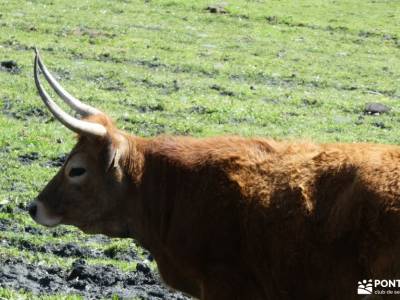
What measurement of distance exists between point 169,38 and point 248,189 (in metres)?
25.3

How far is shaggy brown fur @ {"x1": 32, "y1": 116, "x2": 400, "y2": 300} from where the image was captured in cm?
677

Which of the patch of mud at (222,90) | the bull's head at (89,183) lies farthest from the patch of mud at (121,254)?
the patch of mud at (222,90)

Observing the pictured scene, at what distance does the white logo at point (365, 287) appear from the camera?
6.61m

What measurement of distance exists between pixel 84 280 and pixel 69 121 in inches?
114

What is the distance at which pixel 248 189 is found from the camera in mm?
7391

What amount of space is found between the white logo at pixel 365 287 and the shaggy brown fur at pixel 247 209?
0.19ft

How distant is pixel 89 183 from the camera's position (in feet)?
26.5

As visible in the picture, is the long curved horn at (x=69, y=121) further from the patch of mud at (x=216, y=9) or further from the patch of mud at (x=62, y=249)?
the patch of mud at (x=216, y=9)

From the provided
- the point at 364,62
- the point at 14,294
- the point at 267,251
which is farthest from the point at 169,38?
→ the point at 267,251

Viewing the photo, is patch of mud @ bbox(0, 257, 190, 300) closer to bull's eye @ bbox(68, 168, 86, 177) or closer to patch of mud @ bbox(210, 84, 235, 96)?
bull's eye @ bbox(68, 168, 86, 177)

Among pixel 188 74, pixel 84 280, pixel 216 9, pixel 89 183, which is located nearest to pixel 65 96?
pixel 89 183

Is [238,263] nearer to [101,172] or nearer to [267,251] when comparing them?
[267,251]

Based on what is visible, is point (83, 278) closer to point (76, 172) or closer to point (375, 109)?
point (76, 172)

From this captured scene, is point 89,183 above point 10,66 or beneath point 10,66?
beneath
